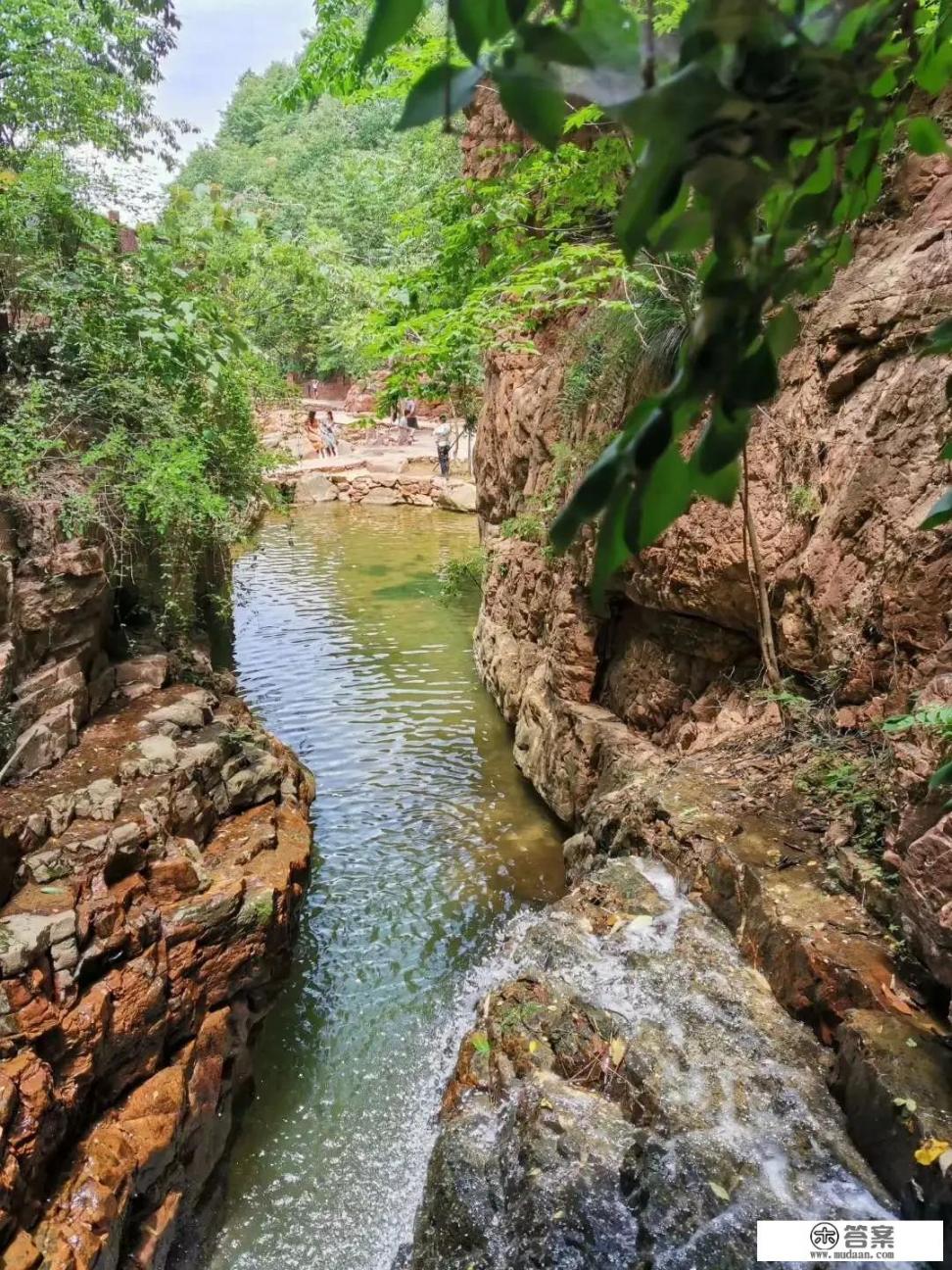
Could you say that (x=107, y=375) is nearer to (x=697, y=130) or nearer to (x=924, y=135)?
(x=924, y=135)

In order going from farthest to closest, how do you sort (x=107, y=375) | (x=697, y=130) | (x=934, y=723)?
(x=107, y=375), (x=934, y=723), (x=697, y=130)

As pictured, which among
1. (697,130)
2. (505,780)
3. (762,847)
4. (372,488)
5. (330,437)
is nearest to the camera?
(697,130)

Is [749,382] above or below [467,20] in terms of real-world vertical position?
below

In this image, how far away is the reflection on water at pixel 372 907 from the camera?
3.99m

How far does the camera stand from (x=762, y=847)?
398 centimetres

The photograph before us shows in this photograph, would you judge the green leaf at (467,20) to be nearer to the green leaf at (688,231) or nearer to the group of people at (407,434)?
the green leaf at (688,231)

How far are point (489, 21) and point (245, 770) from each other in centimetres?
610

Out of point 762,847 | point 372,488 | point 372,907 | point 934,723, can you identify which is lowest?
point 372,907

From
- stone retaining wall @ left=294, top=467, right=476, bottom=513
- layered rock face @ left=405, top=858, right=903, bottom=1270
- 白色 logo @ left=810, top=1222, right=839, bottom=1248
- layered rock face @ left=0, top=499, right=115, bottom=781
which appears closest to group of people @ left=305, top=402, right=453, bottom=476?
stone retaining wall @ left=294, top=467, right=476, bottom=513

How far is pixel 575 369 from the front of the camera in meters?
6.54

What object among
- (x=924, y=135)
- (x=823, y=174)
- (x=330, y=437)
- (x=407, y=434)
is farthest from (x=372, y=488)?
(x=823, y=174)

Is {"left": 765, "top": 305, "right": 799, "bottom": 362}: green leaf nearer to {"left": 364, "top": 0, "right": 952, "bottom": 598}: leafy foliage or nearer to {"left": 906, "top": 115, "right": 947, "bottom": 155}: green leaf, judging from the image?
{"left": 364, "top": 0, "right": 952, "bottom": 598}: leafy foliage

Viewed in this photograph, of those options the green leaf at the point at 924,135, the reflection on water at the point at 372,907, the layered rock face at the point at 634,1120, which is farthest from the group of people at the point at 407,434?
the green leaf at the point at 924,135

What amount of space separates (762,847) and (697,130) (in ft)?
13.0
